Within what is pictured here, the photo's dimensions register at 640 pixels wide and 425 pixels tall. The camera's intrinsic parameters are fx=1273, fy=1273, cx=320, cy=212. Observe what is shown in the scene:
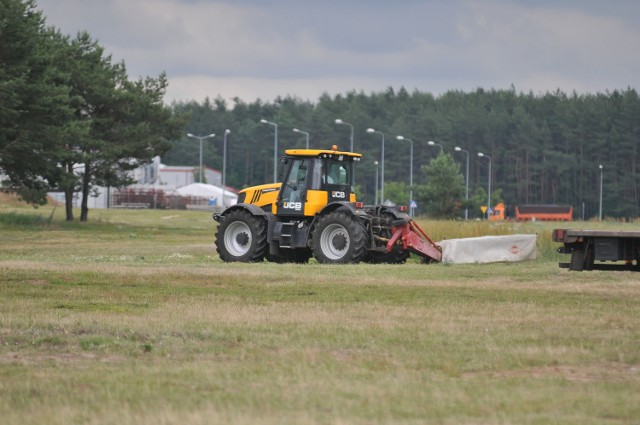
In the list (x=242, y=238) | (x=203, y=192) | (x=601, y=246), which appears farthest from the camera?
(x=203, y=192)

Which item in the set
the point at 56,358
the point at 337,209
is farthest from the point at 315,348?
the point at 337,209

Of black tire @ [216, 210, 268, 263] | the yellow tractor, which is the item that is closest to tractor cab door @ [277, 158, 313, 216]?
the yellow tractor

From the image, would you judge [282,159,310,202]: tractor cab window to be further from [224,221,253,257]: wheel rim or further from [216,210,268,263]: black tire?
[224,221,253,257]: wheel rim

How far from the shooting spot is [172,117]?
69.9 m

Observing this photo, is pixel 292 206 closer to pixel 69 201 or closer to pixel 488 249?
pixel 488 249

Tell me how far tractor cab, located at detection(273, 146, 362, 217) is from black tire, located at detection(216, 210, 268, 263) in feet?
2.29

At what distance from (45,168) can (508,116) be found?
107 m

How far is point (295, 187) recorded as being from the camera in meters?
32.3

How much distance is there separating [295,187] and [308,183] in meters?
0.35

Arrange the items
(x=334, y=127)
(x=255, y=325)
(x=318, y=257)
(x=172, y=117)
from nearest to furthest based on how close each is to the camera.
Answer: (x=255, y=325) < (x=318, y=257) < (x=172, y=117) < (x=334, y=127)

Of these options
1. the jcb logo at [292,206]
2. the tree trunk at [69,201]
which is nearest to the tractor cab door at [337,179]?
the jcb logo at [292,206]

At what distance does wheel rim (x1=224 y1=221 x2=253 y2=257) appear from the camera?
32812mm

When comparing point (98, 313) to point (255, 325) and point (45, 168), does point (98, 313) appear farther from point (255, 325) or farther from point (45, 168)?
point (45, 168)

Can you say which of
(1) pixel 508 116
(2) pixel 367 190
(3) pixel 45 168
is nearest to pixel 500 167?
(1) pixel 508 116
